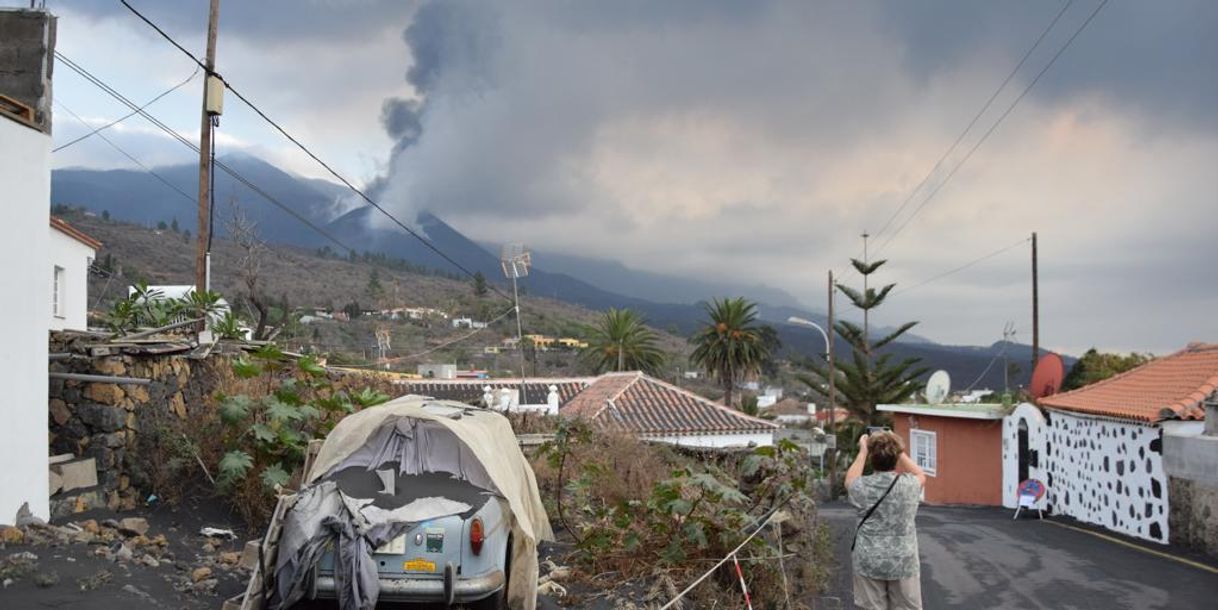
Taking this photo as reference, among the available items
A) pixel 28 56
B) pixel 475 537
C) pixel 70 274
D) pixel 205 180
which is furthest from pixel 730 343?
pixel 475 537

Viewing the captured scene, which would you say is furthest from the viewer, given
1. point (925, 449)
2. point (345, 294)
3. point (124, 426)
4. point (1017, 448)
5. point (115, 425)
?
point (345, 294)

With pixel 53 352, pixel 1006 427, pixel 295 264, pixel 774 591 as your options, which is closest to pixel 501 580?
pixel 774 591

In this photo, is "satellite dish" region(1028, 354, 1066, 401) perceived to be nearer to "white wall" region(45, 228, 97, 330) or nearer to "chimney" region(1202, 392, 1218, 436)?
"chimney" region(1202, 392, 1218, 436)

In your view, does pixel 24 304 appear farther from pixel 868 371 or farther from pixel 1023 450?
pixel 868 371

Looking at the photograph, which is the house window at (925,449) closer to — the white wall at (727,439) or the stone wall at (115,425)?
the white wall at (727,439)

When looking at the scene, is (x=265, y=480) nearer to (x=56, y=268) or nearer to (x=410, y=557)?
(x=410, y=557)

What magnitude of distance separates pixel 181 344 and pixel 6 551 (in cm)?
433

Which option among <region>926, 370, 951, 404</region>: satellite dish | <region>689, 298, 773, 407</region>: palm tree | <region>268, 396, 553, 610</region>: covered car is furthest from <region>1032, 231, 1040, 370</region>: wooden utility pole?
<region>268, 396, 553, 610</region>: covered car

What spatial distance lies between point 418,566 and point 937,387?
1216 inches

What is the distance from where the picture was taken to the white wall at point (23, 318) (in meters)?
8.27

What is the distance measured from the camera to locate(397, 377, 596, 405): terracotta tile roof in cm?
3219

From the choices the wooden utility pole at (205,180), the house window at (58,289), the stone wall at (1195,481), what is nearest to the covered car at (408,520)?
the wooden utility pole at (205,180)

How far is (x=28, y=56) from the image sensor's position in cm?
968

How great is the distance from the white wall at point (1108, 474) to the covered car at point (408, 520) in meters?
13.2
